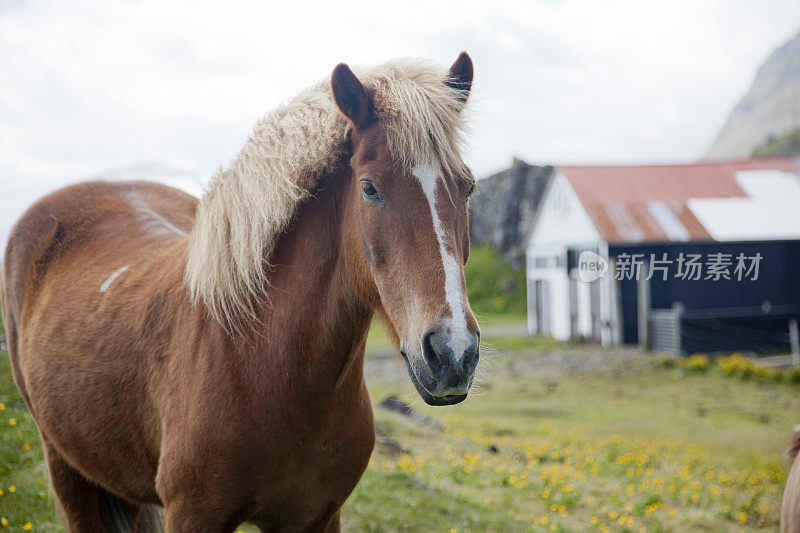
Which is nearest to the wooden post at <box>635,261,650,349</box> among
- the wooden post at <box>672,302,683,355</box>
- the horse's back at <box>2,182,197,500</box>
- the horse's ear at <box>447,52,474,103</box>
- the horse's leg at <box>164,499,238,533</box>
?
the wooden post at <box>672,302,683,355</box>

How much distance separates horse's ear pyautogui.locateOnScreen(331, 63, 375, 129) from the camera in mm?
1934

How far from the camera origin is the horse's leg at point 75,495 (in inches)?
120

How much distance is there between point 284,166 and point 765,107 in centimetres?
13116

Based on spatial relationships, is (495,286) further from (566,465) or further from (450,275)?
(450,275)

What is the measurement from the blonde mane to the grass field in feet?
2.48

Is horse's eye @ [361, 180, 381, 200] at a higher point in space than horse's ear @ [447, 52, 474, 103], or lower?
lower

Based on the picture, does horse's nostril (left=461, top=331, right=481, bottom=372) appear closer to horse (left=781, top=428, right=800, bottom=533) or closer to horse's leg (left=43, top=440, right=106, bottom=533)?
horse (left=781, top=428, right=800, bottom=533)

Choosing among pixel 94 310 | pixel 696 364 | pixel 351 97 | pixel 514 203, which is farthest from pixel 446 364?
pixel 514 203

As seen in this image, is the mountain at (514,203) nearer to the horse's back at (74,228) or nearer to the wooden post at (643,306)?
the wooden post at (643,306)

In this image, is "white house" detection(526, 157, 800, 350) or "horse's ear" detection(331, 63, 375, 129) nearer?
"horse's ear" detection(331, 63, 375, 129)

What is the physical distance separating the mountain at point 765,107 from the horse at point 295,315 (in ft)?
352

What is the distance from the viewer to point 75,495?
3068mm

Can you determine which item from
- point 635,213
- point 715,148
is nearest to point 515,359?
point 635,213

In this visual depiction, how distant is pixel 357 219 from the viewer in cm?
197
